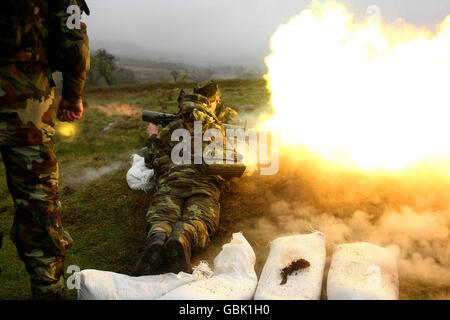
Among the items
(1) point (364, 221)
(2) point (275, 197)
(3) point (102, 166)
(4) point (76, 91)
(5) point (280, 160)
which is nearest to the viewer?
(4) point (76, 91)

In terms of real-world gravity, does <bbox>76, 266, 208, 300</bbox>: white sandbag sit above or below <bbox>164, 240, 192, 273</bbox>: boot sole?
below

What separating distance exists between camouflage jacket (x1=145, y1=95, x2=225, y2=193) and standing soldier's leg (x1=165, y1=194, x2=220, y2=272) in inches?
9.4

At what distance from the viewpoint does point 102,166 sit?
8.29 m

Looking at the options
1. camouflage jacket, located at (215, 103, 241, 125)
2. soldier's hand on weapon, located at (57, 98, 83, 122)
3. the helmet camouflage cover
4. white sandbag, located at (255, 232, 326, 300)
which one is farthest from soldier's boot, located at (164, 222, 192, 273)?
camouflage jacket, located at (215, 103, 241, 125)

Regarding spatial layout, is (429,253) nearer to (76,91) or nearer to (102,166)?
(76,91)

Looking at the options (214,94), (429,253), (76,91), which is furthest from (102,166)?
(429,253)

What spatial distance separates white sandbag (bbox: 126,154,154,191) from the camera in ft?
21.1

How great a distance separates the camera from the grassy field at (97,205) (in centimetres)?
444

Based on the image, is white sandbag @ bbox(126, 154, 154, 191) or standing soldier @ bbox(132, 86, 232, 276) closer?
standing soldier @ bbox(132, 86, 232, 276)

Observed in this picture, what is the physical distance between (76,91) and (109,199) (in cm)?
323

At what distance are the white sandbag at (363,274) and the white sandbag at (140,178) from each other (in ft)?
12.2

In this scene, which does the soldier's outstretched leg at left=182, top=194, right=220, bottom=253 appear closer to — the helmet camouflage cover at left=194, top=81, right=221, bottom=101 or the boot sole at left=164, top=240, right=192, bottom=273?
the boot sole at left=164, top=240, right=192, bottom=273

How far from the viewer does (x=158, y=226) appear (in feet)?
13.3

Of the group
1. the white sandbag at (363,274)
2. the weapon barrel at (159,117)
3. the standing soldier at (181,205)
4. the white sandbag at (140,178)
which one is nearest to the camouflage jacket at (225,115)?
the standing soldier at (181,205)
